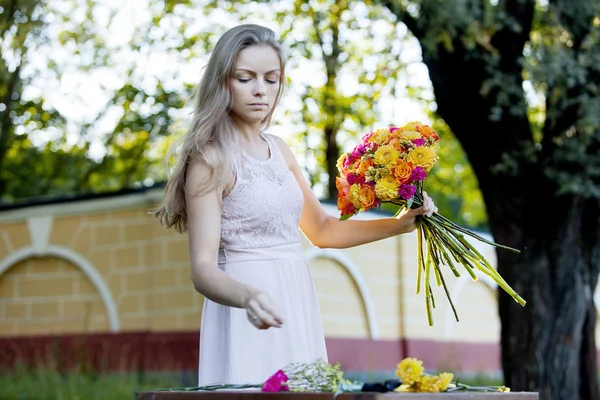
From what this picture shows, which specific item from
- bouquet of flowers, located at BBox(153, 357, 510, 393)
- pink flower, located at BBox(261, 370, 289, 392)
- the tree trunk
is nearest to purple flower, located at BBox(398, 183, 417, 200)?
bouquet of flowers, located at BBox(153, 357, 510, 393)

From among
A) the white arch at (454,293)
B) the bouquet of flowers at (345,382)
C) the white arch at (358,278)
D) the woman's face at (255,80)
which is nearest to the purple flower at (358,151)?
the woman's face at (255,80)

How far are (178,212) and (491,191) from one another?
5.34m

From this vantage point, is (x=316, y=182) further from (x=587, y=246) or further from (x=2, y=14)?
(x=587, y=246)

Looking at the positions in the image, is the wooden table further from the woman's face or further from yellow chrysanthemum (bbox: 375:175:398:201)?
the woman's face

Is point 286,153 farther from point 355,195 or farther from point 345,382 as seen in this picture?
point 345,382

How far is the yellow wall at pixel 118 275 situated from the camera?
1085 cm

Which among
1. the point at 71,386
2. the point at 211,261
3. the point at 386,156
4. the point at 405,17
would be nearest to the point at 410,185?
the point at 386,156

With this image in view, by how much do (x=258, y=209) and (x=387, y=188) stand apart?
40 cm

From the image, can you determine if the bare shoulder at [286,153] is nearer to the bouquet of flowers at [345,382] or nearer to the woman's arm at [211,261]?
the woman's arm at [211,261]

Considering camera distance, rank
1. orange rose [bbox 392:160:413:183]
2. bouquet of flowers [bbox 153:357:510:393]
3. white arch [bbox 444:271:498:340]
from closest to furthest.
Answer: bouquet of flowers [bbox 153:357:510:393]
orange rose [bbox 392:160:413:183]
white arch [bbox 444:271:498:340]

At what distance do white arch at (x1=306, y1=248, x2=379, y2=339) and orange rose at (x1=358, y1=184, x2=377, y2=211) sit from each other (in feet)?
25.6

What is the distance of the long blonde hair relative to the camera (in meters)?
3.04

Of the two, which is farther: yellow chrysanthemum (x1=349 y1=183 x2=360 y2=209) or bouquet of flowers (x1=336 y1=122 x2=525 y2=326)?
yellow chrysanthemum (x1=349 y1=183 x2=360 y2=209)

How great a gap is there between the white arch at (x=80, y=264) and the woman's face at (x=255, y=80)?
831 centimetres
